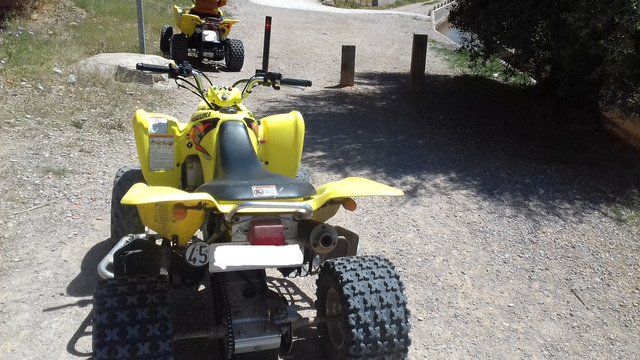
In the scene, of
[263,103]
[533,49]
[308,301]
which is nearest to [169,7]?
[263,103]

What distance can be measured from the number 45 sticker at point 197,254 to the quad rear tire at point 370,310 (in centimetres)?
70

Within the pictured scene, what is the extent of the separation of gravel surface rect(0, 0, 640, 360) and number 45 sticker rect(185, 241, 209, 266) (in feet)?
3.54

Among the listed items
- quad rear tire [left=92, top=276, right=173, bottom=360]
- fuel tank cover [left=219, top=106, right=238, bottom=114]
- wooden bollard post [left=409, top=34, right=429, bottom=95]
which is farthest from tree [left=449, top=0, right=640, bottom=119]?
quad rear tire [left=92, top=276, right=173, bottom=360]

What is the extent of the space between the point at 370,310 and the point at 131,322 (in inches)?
45.8

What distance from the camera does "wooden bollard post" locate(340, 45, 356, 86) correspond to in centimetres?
1073

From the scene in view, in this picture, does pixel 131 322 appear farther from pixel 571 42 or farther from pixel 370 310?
pixel 571 42

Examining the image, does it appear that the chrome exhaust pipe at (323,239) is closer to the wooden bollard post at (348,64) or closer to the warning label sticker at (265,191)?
the warning label sticker at (265,191)

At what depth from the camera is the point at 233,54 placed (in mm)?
11523

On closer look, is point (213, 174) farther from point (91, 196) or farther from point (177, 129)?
point (91, 196)

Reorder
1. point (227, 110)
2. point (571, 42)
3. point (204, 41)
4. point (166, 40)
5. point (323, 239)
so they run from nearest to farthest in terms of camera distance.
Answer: point (323, 239) → point (227, 110) → point (571, 42) → point (204, 41) → point (166, 40)

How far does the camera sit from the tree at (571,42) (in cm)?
659

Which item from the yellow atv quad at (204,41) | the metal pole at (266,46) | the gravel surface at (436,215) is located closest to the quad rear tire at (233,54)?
the yellow atv quad at (204,41)

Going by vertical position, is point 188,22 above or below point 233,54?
above

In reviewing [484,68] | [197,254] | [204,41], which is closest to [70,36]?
[204,41]
